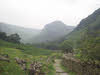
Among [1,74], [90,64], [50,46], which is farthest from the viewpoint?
[50,46]

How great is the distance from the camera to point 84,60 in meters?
8.75

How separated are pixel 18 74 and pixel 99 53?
270 inches

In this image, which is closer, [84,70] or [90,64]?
[90,64]

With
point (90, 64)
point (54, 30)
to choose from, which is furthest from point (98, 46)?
point (54, 30)

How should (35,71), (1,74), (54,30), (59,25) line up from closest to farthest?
(1,74) → (35,71) → (54,30) → (59,25)

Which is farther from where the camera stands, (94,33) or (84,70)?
(94,33)

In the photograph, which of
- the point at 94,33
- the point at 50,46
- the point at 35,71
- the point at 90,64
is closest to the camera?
the point at 90,64

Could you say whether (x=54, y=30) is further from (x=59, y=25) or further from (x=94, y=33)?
(x=94, y=33)

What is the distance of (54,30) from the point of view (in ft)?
Result: 604

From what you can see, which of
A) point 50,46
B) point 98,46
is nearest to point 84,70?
point 98,46

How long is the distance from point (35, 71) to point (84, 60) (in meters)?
4.67

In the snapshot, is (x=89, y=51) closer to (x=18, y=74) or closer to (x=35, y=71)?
(x=35, y=71)

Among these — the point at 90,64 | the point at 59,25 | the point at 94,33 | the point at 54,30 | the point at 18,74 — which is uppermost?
the point at 59,25

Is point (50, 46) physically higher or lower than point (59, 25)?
lower
